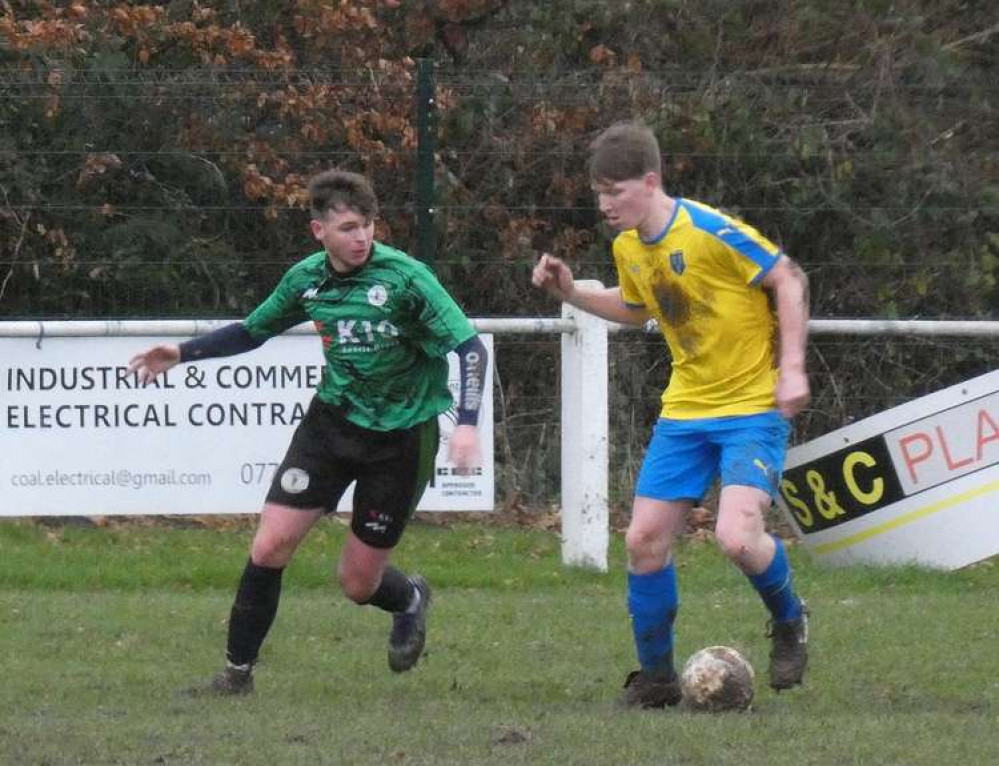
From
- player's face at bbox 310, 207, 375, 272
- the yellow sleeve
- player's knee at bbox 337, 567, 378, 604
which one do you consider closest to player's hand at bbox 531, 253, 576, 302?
the yellow sleeve

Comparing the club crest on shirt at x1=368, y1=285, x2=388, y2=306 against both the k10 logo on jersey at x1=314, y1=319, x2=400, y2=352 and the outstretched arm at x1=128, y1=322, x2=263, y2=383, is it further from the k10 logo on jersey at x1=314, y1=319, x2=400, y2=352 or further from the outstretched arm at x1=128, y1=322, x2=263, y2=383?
the outstretched arm at x1=128, y1=322, x2=263, y2=383

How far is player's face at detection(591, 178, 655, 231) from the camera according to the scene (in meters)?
6.20

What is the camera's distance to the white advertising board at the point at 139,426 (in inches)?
376

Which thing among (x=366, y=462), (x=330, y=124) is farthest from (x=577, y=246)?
(x=366, y=462)

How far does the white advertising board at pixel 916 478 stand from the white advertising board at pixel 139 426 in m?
1.84

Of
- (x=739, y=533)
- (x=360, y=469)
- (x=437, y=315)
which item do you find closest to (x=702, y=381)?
A: (x=739, y=533)

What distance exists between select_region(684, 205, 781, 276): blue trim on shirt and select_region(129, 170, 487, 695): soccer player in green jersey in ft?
3.02

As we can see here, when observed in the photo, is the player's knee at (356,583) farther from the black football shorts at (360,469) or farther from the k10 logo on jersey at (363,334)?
the k10 logo on jersey at (363,334)

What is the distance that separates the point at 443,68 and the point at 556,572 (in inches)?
216

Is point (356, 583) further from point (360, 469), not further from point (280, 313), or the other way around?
point (280, 313)

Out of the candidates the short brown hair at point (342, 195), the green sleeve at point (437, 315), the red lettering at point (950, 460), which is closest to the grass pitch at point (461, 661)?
the red lettering at point (950, 460)

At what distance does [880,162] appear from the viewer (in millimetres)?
13375

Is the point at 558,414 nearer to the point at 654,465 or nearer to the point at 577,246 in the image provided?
the point at 577,246

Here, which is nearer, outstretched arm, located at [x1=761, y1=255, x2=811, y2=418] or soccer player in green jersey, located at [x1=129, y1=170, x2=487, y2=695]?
outstretched arm, located at [x1=761, y1=255, x2=811, y2=418]
